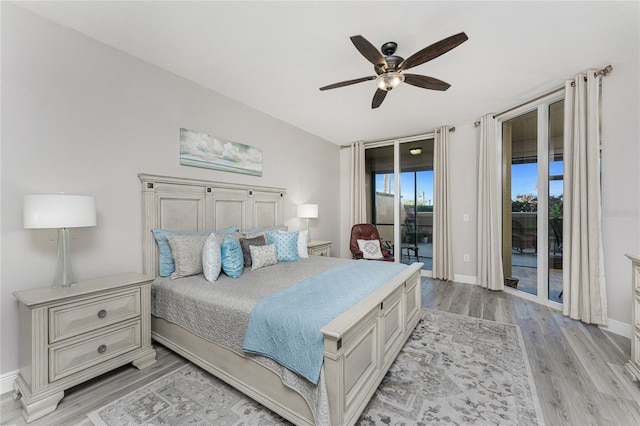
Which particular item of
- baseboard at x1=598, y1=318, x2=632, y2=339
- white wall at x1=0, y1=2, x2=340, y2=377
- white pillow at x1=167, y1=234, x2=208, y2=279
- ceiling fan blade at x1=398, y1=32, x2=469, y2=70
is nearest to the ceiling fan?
ceiling fan blade at x1=398, y1=32, x2=469, y2=70

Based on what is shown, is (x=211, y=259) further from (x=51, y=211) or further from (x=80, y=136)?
(x=80, y=136)

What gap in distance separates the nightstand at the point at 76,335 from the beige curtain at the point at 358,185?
13.4 ft

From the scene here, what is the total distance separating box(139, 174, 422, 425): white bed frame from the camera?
55.6 inches

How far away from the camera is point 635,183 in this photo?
2537mm

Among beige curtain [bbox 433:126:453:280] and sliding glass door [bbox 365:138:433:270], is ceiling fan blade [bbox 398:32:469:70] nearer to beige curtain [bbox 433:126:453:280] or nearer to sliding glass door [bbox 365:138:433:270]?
beige curtain [bbox 433:126:453:280]

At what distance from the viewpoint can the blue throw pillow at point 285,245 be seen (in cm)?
310

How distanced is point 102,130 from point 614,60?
4918 mm

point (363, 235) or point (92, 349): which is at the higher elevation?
Result: point (363, 235)

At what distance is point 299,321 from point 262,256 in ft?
4.69

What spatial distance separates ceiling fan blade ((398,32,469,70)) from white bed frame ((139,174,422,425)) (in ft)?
5.89

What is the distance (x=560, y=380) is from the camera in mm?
1912

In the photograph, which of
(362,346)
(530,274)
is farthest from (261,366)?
(530,274)

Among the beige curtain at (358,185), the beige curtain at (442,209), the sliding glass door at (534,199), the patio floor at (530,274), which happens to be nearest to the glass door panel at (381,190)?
the beige curtain at (358,185)

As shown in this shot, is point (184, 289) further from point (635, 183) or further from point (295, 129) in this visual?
point (635, 183)
